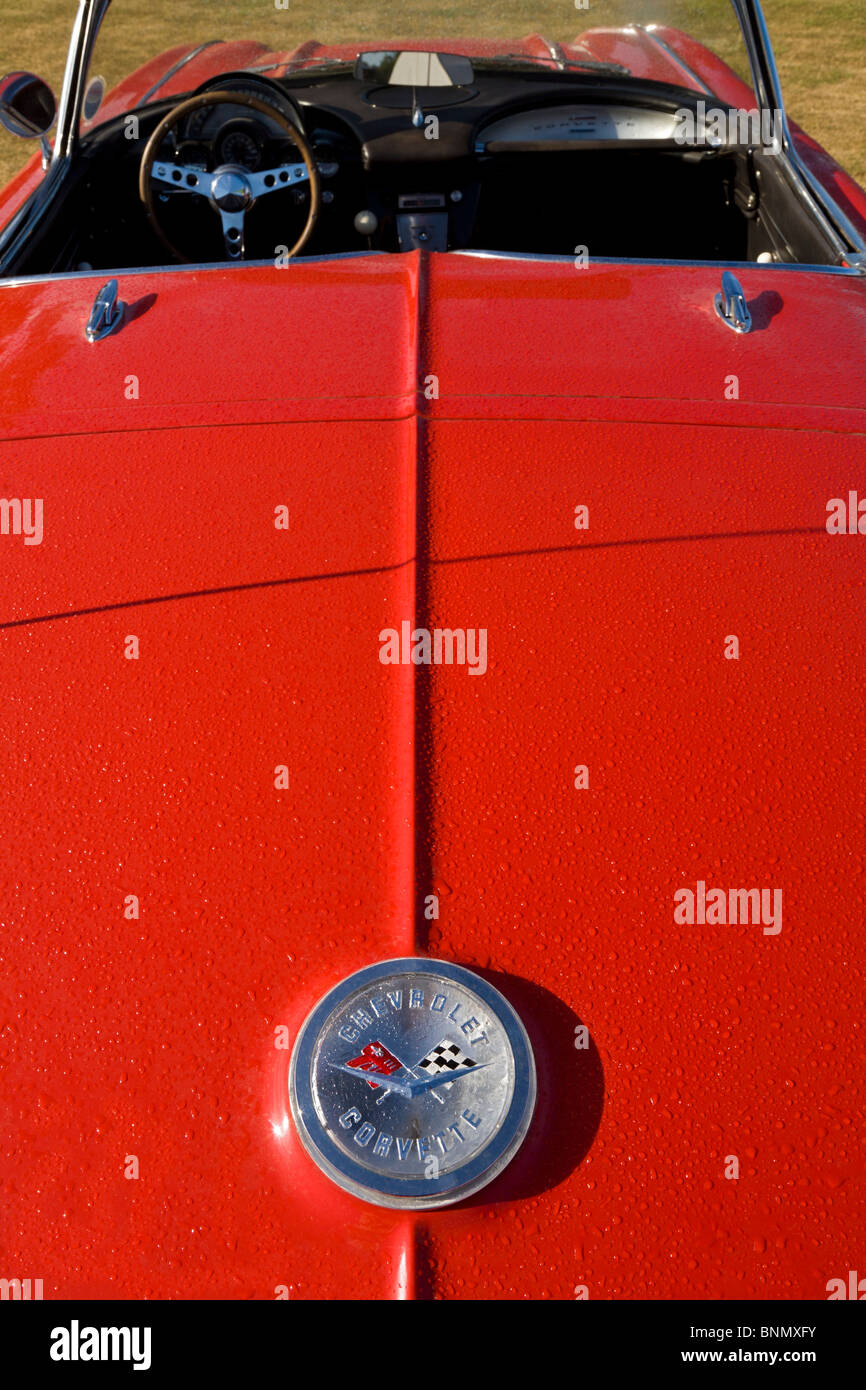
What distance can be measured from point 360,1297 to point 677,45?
3484mm

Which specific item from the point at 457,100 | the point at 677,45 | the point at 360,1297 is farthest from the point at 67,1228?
the point at 677,45

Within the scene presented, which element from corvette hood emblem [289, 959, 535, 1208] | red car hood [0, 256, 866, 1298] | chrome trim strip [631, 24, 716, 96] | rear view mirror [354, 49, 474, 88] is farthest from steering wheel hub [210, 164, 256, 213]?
corvette hood emblem [289, 959, 535, 1208]

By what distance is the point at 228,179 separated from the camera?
2.73 metres

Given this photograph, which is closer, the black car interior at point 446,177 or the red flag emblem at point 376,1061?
the red flag emblem at point 376,1061

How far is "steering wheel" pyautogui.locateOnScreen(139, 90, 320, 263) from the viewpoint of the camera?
2.68 metres

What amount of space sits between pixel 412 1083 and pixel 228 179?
231cm

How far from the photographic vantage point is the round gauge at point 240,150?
2784mm

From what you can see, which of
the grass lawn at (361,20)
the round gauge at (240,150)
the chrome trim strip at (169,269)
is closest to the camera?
the chrome trim strip at (169,269)

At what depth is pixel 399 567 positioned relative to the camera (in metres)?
1.63

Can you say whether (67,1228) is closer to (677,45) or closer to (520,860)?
(520,860)

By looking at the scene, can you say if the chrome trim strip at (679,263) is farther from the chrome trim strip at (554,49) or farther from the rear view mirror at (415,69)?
the chrome trim strip at (554,49)

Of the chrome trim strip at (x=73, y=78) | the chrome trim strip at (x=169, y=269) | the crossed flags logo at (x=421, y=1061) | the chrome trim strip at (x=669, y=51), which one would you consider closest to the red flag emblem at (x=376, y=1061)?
the crossed flags logo at (x=421, y=1061)

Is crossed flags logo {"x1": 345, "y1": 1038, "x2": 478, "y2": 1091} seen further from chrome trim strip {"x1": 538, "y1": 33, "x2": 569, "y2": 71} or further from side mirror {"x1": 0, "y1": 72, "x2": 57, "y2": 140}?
chrome trim strip {"x1": 538, "y1": 33, "x2": 569, "y2": 71}

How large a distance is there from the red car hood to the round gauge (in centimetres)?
100
